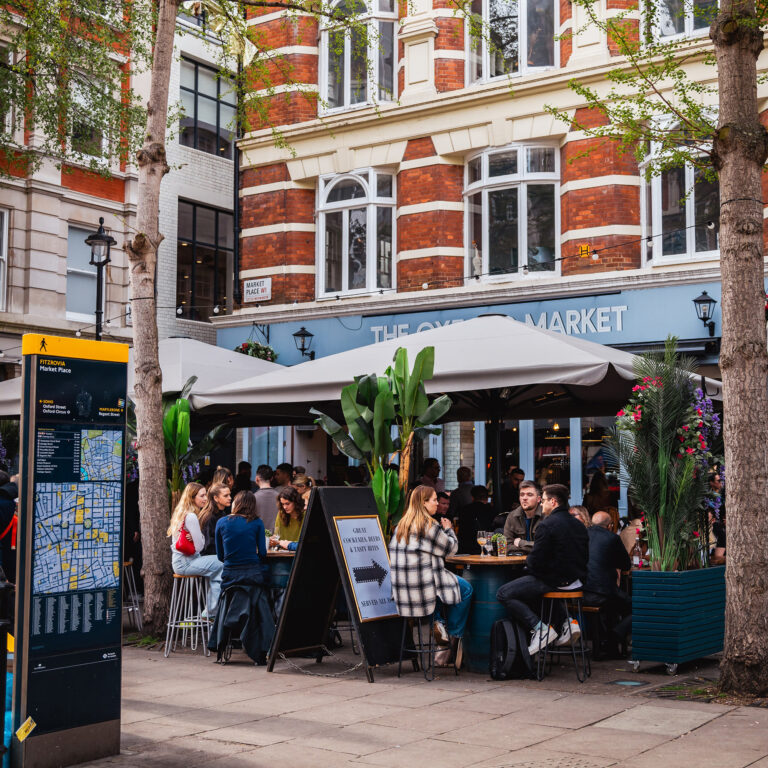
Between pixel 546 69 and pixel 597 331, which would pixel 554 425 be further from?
pixel 546 69

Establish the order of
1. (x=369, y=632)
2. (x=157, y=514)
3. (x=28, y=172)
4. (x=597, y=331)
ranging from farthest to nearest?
(x=28, y=172) < (x=597, y=331) < (x=157, y=514) < (x=369, y=632)

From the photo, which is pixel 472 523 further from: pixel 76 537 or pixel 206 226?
pixel 206 226

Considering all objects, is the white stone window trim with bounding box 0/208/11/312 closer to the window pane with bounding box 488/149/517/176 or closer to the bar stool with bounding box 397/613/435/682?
the window pane with bounding box 488/149/517/176

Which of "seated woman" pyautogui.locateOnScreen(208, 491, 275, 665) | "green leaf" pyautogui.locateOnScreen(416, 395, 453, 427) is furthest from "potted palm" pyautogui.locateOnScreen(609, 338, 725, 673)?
"seated woman" pyautogui.locateOnScreen(208, 491, 275, 665)

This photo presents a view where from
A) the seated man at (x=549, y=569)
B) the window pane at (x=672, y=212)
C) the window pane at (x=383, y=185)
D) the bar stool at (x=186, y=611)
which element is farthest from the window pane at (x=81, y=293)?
the seated man at (x=549, y=569)


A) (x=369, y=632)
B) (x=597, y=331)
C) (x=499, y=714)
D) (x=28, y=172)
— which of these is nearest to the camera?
(x=499, y=714)

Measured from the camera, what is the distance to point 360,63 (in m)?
20.6

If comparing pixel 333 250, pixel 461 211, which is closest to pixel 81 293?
pixel 333 250

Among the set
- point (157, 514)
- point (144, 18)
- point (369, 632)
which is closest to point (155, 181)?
point (157, 514)

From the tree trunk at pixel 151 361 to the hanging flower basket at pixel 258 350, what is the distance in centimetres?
945

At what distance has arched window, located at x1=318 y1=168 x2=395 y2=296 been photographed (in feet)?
65.9

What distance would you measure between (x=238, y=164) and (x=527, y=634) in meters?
15.7

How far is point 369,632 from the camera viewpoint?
8812mm

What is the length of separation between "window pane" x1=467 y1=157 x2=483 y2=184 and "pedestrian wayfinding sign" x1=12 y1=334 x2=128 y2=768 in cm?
1345
